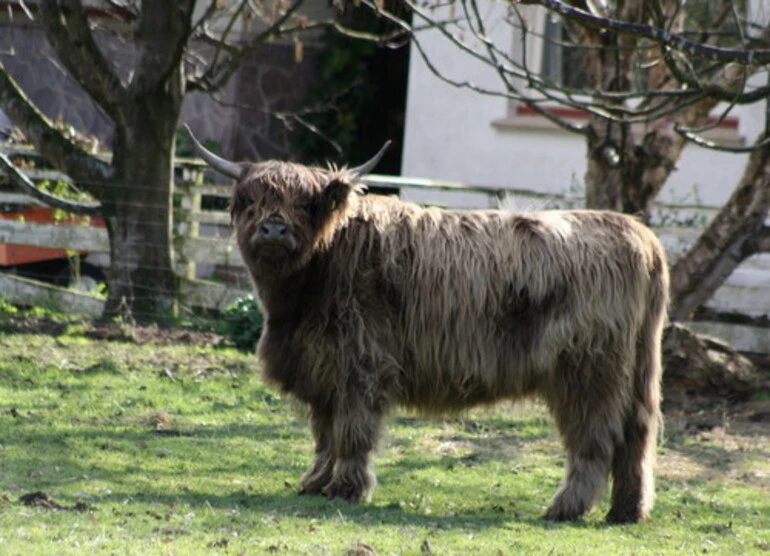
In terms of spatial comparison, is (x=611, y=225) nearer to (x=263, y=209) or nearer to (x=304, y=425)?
(x=263, y=209)

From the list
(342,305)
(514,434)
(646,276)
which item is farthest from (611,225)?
(514,434)

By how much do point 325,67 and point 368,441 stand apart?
437 inches

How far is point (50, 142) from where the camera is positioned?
1180 cm

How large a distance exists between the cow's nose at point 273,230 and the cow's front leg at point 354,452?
34.4 inches

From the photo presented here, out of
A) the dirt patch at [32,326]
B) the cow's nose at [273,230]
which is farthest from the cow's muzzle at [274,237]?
the dirt patch at [32,326]

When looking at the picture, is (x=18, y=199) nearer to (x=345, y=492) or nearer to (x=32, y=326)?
(x=32, y=326)

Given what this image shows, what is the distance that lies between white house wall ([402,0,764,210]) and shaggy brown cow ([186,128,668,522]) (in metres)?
8.36

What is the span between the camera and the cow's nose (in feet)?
21.4

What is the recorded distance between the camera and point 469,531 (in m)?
6.06

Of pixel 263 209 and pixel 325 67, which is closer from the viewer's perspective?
pixel 263 209

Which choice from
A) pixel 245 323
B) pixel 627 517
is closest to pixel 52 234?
pixel 245 323

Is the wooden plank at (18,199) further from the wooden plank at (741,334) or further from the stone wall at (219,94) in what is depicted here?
the wooden plank at (741,334)

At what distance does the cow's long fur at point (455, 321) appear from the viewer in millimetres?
6621

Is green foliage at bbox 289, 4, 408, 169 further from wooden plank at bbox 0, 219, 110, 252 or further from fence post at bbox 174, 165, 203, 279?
wooden plank at bbox 0, 219, 110, 252
